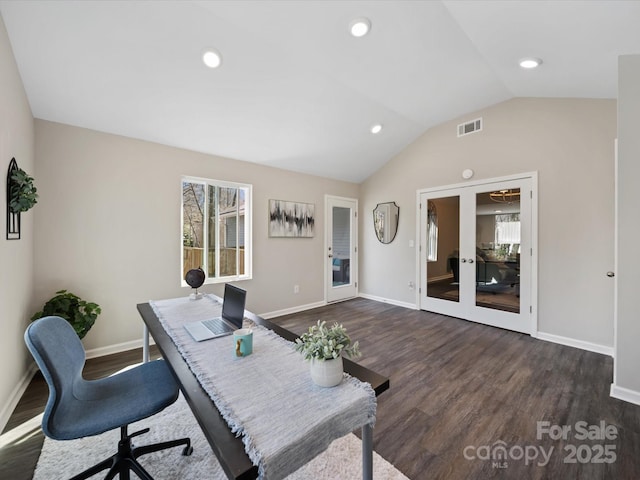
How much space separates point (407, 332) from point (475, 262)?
148cm

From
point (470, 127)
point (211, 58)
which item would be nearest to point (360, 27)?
point (211, 58)

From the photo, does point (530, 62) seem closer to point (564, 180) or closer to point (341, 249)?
point (564, 180)

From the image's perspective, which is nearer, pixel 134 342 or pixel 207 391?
pixel 207 391

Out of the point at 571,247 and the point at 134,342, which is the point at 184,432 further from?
the point at 571,247

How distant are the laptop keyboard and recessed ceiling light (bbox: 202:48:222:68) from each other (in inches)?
88.2

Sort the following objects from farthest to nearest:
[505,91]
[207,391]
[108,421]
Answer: [505,91], [108,421], [207,391]

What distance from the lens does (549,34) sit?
210cm

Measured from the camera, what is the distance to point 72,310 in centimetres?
254

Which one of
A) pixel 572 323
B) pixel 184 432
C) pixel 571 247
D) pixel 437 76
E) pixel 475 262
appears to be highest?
pixel 437 76

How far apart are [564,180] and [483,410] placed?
2.86m

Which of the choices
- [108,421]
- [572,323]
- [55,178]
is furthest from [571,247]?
[55,178]

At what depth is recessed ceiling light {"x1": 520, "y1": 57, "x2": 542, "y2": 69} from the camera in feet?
8.27

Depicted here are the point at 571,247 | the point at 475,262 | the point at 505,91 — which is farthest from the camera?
the point at 475,262

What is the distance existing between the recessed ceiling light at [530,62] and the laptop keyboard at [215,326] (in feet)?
11.4
